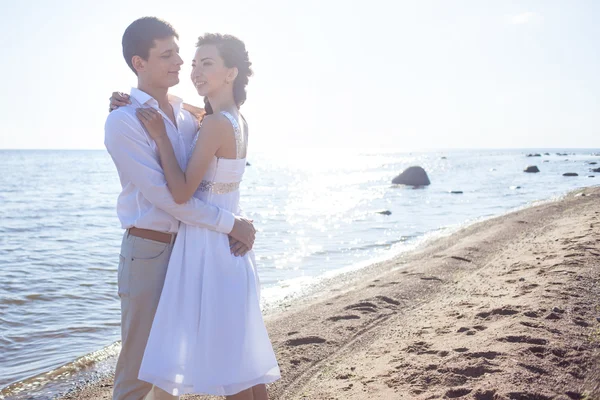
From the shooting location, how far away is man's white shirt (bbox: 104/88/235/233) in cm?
331

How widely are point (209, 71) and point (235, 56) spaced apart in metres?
0.20

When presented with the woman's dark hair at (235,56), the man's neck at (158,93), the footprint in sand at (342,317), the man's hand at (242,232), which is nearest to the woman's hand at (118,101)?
the man's neck at (158,93)

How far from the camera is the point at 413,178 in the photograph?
4288cm

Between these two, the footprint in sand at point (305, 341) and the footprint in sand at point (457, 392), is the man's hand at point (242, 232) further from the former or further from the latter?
the footprint in sand at point (305, 341)

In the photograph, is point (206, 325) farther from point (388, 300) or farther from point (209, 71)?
point (388, 300)

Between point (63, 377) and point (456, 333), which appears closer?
point (456, 333)

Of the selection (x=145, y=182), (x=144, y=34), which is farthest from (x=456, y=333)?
(x=144, y=34)

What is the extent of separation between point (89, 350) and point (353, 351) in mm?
3861

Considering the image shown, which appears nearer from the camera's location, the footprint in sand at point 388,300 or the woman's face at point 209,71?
the woman's face at point 209,71

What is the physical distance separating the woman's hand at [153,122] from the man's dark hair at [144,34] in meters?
0.42

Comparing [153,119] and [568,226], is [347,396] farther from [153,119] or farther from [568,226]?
[568,226]

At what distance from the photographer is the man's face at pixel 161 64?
3.56 metres

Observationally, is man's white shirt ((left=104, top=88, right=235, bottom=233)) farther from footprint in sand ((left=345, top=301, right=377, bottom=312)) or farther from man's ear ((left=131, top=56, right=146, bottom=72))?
footprint in sand ((left=345, top=301, right=377, bottom=312))

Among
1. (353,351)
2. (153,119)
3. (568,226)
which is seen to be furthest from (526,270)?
(153,119)
